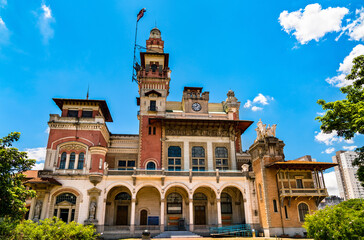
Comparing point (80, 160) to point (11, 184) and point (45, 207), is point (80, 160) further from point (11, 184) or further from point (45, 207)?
point (11, 184)

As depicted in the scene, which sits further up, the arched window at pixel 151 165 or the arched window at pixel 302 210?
the arched window at pixel 151 165

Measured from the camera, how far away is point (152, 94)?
1566 inches

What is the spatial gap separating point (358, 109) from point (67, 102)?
110 ft

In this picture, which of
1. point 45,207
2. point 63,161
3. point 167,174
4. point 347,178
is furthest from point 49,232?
point 347,178

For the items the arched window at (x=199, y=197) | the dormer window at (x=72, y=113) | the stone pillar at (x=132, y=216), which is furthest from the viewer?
the dormer window at (x=72, y=113)

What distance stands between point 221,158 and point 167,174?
9.52 metres

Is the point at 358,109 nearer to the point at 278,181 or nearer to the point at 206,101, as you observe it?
the point at 278,181

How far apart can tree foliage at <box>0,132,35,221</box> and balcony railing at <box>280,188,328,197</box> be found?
25.1m

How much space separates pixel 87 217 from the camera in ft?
95.3

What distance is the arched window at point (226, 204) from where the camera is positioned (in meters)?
34.8

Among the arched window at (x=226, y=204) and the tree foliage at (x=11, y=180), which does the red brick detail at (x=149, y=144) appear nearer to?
the arched window at (x=226, y=204)

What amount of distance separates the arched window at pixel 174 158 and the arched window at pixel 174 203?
3.71 metres

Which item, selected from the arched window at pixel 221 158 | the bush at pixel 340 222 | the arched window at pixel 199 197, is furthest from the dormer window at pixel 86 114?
Result: the bush at pixel 340 222

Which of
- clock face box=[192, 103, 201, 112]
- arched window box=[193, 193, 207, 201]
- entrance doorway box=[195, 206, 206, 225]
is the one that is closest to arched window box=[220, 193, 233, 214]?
arched window box=[193, 193, 207, 201]
